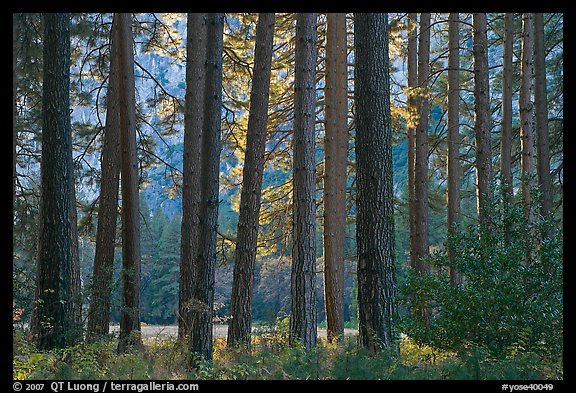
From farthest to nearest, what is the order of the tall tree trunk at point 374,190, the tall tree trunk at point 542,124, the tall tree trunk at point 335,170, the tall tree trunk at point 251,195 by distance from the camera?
the tall tree trunk at point 542,124
the tall tree trunk at point 335,170
the tall tree trunk at point 251,195
the tall tree trunk at point 374,190

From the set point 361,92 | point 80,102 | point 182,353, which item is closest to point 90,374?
point 182,353

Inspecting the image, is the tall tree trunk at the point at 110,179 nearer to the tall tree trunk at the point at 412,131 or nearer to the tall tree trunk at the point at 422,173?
the tall tree trunk at the point at 412,131

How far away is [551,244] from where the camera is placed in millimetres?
7645

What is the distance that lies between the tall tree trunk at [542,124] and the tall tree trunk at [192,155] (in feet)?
24.7

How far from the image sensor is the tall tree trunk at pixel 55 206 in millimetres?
8383

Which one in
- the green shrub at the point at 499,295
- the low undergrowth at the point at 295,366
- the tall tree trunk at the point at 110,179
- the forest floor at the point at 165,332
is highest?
the tall tree trunk at the point at 110,179

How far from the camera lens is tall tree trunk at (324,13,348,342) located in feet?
43.7

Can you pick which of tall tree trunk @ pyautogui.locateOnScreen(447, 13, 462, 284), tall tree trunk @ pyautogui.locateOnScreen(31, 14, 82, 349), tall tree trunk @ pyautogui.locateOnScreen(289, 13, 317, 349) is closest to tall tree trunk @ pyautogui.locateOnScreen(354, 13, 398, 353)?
Result: tall tree trunk @ pyautogui.locateOnScreen(289, 13, 317, 349)

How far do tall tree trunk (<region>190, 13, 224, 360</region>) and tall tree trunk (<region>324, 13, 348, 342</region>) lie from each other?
4.40 m

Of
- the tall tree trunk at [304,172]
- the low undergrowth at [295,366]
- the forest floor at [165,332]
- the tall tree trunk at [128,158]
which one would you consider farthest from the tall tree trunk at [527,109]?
the tall tree trunk at [128,158]

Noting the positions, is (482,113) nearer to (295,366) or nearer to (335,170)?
(335,170)

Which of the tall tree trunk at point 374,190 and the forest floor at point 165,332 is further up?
the tall tree trunk at point 374,190

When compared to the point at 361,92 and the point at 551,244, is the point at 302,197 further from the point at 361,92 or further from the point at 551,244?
the point at 551,244
